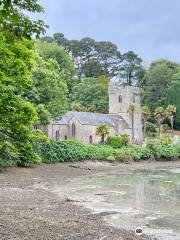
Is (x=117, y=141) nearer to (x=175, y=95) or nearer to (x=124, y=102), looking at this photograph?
(x=124, y=102)

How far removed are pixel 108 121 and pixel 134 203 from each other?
52.2 m

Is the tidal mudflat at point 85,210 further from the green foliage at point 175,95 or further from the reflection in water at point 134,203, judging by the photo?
the green foliage at point 175,95

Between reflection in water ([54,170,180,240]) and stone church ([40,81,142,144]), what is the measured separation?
34.8 metres

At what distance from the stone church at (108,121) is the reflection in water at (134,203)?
114ft

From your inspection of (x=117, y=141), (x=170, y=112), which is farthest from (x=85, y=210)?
(x=170, y=112)

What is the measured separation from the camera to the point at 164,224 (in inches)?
622

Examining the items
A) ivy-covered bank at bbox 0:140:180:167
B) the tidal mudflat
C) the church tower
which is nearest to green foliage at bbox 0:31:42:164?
the tidal mudflat

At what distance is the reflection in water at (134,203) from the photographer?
610 inches

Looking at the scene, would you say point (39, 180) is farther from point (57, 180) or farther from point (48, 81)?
point (48, 81)

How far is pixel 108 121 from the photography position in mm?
73688

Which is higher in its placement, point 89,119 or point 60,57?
point 60,57

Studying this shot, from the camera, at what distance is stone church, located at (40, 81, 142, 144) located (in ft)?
228

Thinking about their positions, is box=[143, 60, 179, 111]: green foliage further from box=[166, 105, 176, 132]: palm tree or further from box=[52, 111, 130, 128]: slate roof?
box=[52, 111, 130, 128]: slate roof

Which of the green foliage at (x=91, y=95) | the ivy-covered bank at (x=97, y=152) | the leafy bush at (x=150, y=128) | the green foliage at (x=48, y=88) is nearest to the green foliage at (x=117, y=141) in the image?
the ivy-covered bank at (x=97, y=152)
